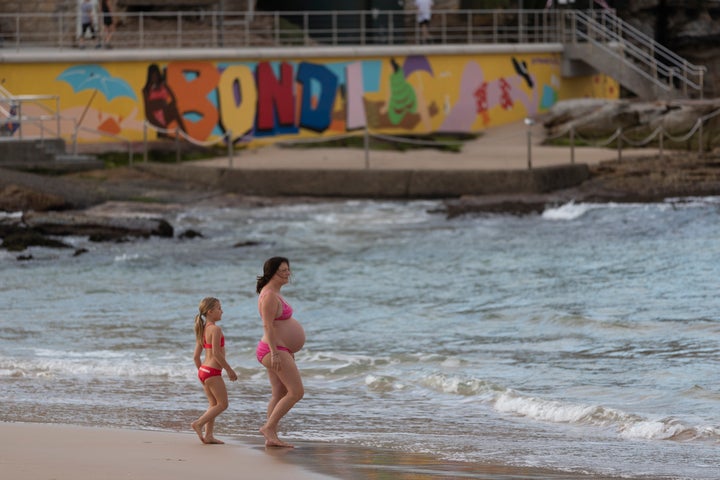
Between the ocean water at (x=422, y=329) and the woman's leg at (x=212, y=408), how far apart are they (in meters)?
0.91

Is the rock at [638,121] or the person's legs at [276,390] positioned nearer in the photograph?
the person's legs at [276,390]

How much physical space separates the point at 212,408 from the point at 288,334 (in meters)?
0.73

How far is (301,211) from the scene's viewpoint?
28078 millimetres

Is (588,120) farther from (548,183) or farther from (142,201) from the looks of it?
(142,201)

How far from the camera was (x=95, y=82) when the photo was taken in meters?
32.6

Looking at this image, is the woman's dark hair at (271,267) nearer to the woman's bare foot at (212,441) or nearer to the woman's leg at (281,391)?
the woman's leg at (281,391)

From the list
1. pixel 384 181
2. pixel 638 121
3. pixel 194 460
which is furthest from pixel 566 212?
pixel 194 460

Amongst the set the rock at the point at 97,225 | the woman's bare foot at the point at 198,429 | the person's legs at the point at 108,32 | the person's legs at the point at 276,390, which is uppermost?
the person's legs at the point at 108,32

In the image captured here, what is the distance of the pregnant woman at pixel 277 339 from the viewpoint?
9.84 metres

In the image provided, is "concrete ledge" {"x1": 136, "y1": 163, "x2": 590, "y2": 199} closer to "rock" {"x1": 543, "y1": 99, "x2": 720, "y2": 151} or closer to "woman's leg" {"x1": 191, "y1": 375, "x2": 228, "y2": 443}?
"rock" {"x1": 543, "y1": 99, "x2": 720, "y2": 151}

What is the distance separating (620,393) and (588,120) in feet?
71.3

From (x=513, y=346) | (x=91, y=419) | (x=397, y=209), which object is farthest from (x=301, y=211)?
(x=91, y=419)

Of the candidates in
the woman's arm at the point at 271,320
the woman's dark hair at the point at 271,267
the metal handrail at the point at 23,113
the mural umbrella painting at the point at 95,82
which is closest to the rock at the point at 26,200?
the metal handrail at the point at 23,113

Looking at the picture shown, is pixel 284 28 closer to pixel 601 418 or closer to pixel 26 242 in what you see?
pixel 26 242
